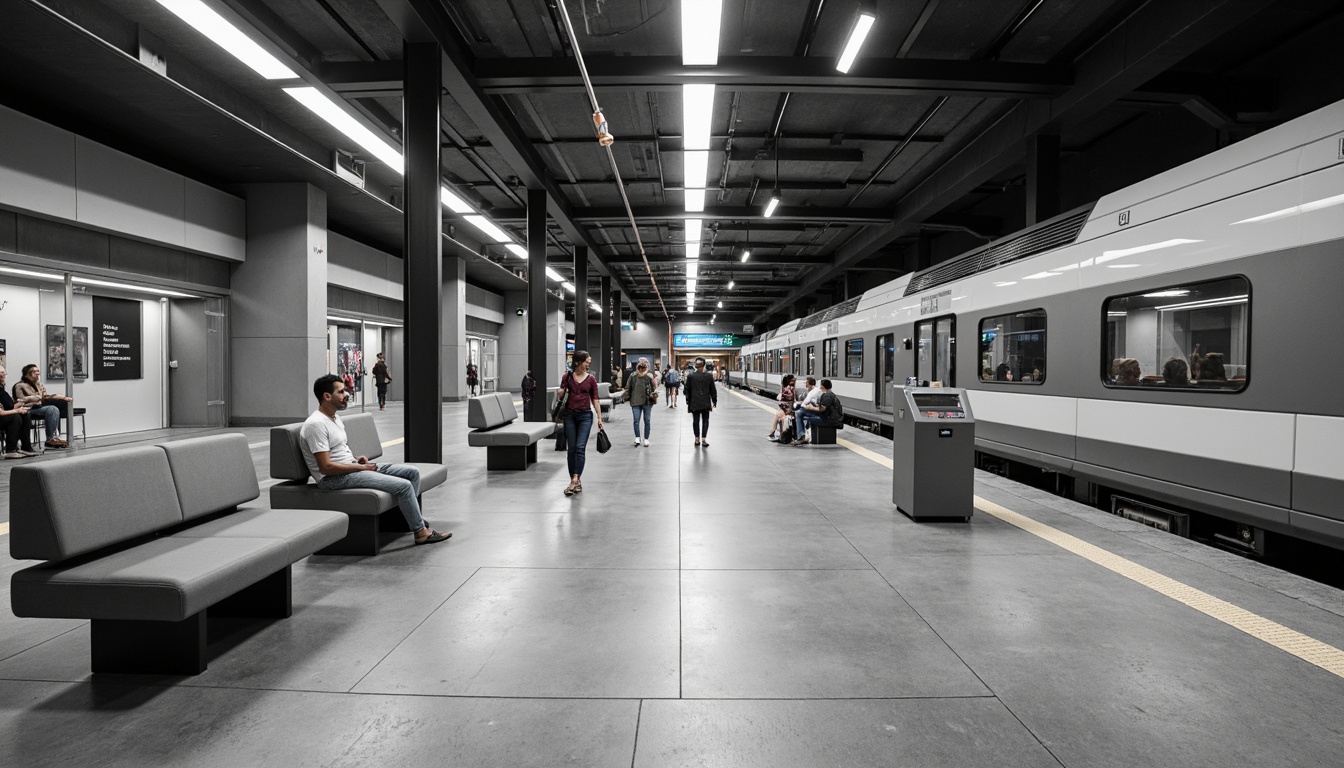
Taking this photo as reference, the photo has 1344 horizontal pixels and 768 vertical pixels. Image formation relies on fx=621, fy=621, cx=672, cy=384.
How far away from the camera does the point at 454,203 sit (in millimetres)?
14625

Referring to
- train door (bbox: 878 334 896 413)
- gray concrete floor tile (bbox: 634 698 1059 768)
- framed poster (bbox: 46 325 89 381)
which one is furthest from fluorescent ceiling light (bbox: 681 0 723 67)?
framed poster (bbox: 46 325 89 381)

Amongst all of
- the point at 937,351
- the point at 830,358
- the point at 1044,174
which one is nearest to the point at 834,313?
the point at 830,358

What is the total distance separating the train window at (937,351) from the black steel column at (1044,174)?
7.56ft

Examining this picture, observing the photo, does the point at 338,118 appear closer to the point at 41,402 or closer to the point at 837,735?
the point at 41,402

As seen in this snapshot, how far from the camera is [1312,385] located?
4.14 metres

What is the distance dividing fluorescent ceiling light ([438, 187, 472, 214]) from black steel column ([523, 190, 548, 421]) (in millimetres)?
1827

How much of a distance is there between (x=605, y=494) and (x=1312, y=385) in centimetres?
604

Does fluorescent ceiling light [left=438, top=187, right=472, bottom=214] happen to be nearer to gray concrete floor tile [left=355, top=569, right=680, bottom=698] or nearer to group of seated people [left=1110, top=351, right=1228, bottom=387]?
gray concrete floor tile [left=355, top=569, right=680, bottom=698]

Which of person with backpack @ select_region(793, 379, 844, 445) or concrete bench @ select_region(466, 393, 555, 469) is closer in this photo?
concrete bench @ select_region(466, 393, 555, 469)

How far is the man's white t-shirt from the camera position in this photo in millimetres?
4512

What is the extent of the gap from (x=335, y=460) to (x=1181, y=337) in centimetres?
700

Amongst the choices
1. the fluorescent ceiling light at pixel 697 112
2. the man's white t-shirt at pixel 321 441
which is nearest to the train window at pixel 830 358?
the fluorescent ceiling light at pixel 697 112

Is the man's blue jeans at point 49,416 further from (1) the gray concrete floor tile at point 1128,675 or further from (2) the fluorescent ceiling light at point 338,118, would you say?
(1) the gray concrete floor tile at point 1128,675

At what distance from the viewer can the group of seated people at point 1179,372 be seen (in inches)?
195
